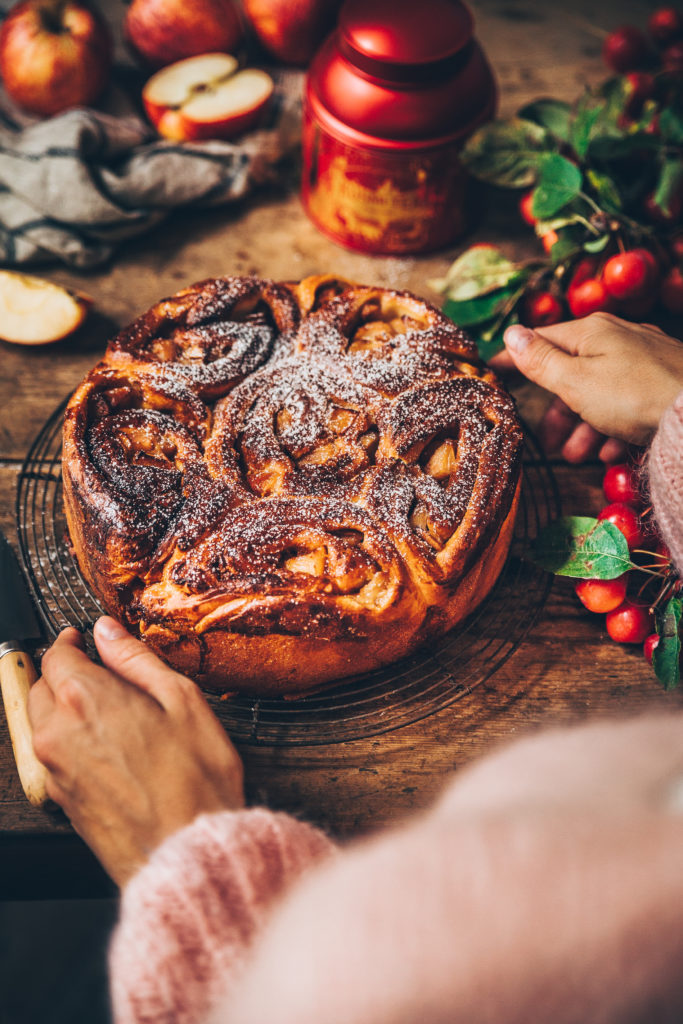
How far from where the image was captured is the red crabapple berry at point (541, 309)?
1530mm

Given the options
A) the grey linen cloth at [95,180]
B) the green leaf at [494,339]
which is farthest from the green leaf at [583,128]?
the grey linen cloth at [95,180]

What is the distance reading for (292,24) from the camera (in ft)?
6.37

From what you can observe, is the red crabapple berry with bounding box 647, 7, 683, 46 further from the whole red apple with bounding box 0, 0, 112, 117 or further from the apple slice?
the apple slice

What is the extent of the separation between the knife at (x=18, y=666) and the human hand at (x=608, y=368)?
83 centimetres

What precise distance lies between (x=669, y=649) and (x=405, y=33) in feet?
3.92

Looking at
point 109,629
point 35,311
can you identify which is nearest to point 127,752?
point 109,629

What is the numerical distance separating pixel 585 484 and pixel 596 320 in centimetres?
30

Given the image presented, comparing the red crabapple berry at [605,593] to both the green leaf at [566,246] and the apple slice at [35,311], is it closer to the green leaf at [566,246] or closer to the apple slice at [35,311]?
the green leaf at [566,246]

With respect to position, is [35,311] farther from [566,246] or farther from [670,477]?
[670,477]

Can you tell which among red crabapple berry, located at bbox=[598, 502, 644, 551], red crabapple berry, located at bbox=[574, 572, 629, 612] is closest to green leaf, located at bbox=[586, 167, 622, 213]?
red crabapple berry, located at bbox=[598, 502, 644, 551]

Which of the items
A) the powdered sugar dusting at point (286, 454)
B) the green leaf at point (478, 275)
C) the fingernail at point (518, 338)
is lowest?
the powdered sugar dusting at point (286, 454)

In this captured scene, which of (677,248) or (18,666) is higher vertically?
(677,248)

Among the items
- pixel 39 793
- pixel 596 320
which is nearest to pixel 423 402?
pixel 596 320

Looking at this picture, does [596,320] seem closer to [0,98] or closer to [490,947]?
[490,947]
